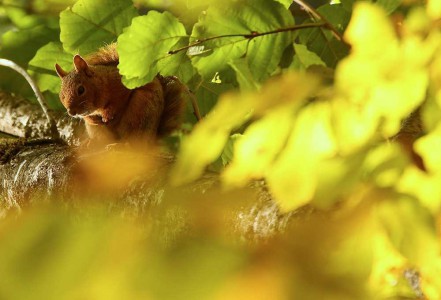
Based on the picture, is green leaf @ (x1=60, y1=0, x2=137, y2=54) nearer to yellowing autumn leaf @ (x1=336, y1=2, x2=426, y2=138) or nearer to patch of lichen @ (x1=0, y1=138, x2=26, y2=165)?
patch of lichen @ (x1=0, y1=138, x2=26, y2=165)

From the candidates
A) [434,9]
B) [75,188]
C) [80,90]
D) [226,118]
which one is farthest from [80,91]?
[434,9]

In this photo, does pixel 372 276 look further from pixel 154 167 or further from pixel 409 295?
pixel 154 167

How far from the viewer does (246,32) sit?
21.5 inches

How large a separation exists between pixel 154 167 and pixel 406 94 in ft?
0.72

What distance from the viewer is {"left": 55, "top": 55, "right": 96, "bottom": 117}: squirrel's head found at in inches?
22.5

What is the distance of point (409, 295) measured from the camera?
0.32 metres

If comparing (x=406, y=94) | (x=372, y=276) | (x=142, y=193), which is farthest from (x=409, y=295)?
(x=142, y=193)

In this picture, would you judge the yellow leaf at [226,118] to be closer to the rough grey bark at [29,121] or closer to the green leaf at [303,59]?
the green leaf at [303,59]

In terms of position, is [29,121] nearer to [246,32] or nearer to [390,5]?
[246,32]

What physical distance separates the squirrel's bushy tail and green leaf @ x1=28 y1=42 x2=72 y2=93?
0.47ft

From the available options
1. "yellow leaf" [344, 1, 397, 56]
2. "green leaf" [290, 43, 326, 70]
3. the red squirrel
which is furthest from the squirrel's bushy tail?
"yellow leaf" [344, 1, 397, 56]

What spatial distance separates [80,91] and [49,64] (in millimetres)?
160

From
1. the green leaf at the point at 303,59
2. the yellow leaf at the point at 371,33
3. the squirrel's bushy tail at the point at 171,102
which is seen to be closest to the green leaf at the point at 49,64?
the squirrel's bushy tail at the point at 171,102

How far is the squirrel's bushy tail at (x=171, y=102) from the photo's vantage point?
0.62 meters
